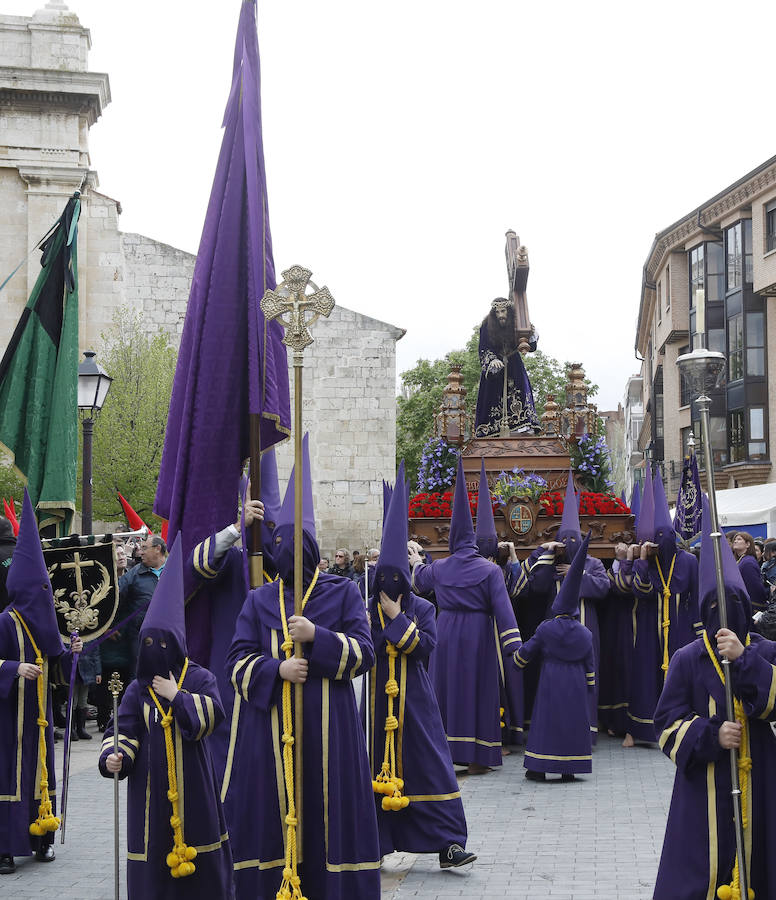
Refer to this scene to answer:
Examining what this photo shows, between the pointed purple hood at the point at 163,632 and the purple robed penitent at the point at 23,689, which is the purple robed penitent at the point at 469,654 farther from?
the pointed purple hood at the point at 163,632

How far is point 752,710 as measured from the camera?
5.10 meters

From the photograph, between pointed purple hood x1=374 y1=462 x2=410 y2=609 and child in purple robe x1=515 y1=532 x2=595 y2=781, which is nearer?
pointed purple hood x1=374 y1=462 x2=410 y2=609

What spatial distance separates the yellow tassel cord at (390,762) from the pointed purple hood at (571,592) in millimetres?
2670

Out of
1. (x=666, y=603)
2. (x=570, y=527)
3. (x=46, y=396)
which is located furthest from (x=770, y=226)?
(x=46, y=396)

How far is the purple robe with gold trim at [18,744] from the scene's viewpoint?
23.5 ft

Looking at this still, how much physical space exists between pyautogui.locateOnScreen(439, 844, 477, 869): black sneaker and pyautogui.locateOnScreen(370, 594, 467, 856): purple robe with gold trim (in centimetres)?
4

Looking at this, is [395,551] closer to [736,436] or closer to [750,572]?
[750,572]

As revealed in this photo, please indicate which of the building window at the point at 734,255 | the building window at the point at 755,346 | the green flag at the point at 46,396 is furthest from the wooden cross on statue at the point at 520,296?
the building window at the point at 734,255

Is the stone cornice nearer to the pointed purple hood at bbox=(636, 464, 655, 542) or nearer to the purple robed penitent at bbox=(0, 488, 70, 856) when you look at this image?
the pointed purple hood at bbox=(636, 464, 655, 542)

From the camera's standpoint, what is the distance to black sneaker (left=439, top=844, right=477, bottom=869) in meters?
7.00

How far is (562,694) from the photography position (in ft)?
32.9

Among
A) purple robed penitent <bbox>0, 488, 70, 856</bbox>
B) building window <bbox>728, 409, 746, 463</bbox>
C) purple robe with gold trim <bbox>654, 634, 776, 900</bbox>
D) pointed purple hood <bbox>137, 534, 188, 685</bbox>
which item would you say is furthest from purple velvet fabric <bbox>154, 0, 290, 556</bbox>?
building window <bbox>728, 409, 746, 463</bbox>

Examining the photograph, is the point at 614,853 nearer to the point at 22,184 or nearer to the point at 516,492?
the point at 516,492

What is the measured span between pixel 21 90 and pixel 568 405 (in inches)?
649
